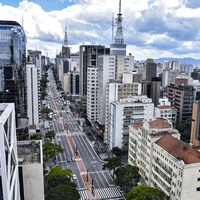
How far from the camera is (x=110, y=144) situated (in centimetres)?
8375

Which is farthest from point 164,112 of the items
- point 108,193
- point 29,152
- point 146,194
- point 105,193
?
point 29,152

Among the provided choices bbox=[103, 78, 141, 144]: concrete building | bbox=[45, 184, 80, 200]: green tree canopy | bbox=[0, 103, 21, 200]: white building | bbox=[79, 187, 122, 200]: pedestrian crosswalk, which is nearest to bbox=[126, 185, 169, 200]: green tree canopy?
bbox=[79, 187, 122, 200]: pedestrian crosswalk

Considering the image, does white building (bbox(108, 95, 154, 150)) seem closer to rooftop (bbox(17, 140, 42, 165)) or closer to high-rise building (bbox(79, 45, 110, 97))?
rooftop (bbox(17, 140, 42, 165))

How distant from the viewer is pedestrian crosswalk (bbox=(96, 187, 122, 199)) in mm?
57866

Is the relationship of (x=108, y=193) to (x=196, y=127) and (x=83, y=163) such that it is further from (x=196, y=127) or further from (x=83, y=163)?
(x=196, y=127)

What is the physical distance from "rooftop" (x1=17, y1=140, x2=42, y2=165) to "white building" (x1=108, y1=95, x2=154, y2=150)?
138 ft

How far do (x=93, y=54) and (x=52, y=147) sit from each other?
280 ft

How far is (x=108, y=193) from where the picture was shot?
59.2 m

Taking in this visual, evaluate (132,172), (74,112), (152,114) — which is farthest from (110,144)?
(74,112)

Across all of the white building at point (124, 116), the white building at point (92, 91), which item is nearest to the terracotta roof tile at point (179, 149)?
the white building at point (124, 116)

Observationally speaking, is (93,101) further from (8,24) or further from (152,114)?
(8,24)

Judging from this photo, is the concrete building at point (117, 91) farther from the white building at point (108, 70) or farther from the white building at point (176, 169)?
the white building at point (176, 169)

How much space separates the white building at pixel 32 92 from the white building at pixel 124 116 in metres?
35.6

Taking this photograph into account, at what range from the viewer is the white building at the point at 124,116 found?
78.2 meters
